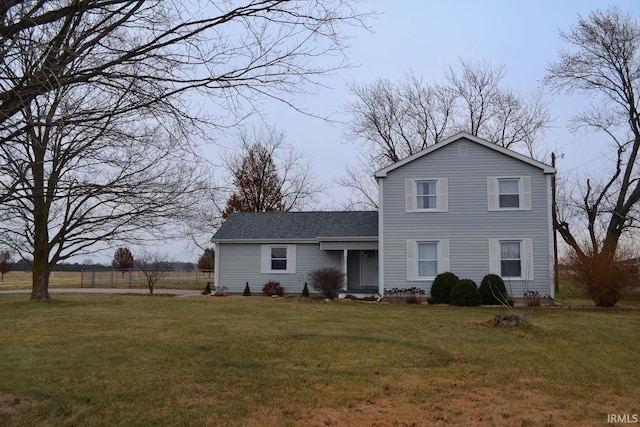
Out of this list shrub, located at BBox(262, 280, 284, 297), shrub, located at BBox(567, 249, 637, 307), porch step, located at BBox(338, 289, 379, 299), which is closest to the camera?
shrub, located at BBox(567, 249, 637, 307)

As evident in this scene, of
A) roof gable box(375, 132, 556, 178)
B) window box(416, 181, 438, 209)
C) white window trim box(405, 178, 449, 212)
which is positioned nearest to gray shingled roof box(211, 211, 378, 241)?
white window trim box(405, 178, 449, 212)

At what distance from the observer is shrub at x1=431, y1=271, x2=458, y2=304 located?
67.3ft

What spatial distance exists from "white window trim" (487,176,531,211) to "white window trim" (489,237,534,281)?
1.20 meters

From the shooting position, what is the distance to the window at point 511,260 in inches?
838

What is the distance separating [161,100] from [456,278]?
17363mm

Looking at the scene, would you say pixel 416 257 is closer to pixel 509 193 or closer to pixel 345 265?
pixel 345 265

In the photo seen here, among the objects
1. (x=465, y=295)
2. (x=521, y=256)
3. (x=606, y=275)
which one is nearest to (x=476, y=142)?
(x=521, y=256)

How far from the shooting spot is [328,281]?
22.6 meters

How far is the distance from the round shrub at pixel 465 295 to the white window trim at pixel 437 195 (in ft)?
10.5

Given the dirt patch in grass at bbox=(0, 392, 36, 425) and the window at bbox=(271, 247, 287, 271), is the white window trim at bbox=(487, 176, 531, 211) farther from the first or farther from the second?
the dirt patch in grass at bbox=(0, 392, 36, 425)

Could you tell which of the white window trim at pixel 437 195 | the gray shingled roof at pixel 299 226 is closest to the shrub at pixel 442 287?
the white window trim at pixel 437 195

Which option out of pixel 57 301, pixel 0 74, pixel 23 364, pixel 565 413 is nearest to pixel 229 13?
pixel 0 74

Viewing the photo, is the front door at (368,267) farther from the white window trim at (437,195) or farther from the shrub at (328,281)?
the white window trim at (437,195)

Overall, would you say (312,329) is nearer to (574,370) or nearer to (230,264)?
(574,370)
